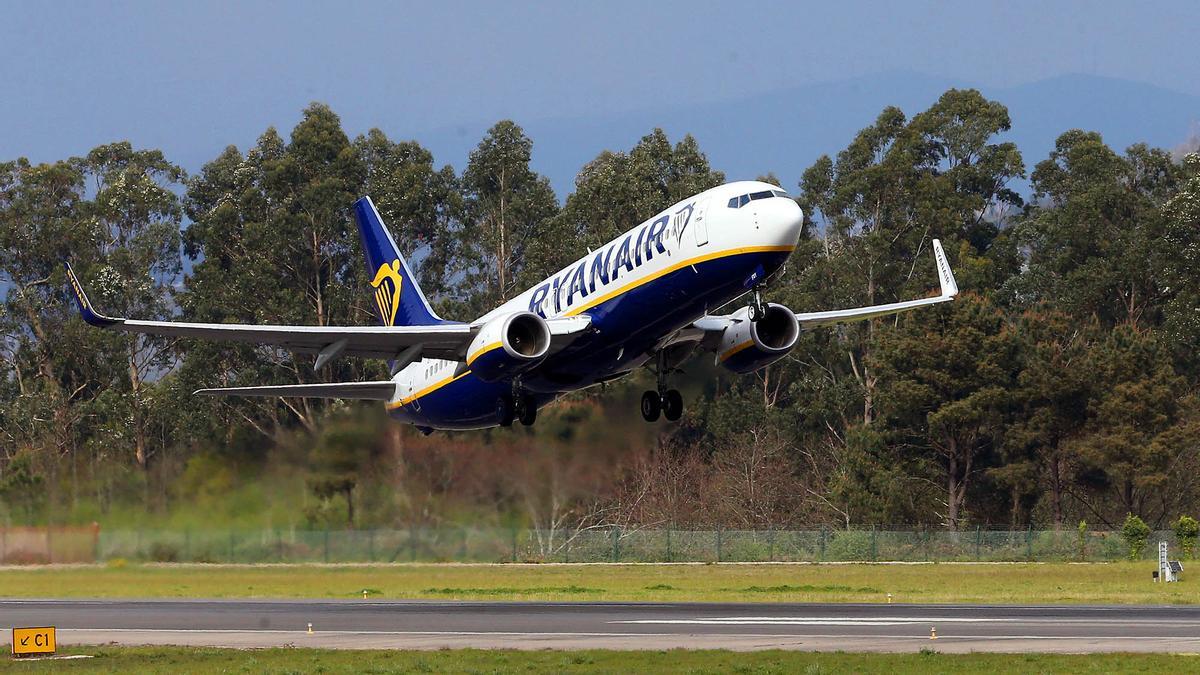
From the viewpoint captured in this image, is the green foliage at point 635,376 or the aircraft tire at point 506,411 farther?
the green foliage at point 635,376

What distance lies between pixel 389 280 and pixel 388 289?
0.32 meters

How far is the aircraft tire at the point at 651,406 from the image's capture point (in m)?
49.6

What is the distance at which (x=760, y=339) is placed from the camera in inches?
1848

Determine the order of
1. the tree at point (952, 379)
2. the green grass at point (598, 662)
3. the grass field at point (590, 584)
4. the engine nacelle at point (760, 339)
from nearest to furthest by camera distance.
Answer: the green grass at point (598, 662)
the engine nacelle at point (760, 339)
the grass field at point (590, 584)
the tree at point (952, 379)

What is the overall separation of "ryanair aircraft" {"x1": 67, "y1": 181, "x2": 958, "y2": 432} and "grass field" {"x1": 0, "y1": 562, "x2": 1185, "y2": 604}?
36.0 feet

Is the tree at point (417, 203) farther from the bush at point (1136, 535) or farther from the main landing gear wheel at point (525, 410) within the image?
the main landing gear wheel at point (525, 410)

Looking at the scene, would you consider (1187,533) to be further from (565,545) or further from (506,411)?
(506,411)

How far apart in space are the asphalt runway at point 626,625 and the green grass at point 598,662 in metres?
2.08

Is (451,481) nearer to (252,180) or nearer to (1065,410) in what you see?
(1065,410)

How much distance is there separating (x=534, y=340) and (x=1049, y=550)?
44.5 meters

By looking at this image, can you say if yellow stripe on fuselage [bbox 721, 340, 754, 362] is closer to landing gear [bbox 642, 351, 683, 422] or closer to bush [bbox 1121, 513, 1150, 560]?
landing gear [bbox 642, 351, 683, 422]

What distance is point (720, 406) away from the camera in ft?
332

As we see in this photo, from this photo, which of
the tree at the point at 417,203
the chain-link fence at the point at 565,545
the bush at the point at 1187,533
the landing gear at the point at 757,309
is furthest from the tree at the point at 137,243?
the landing gear at the point at 757,309

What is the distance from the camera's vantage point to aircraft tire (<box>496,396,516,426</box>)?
4734 cm
